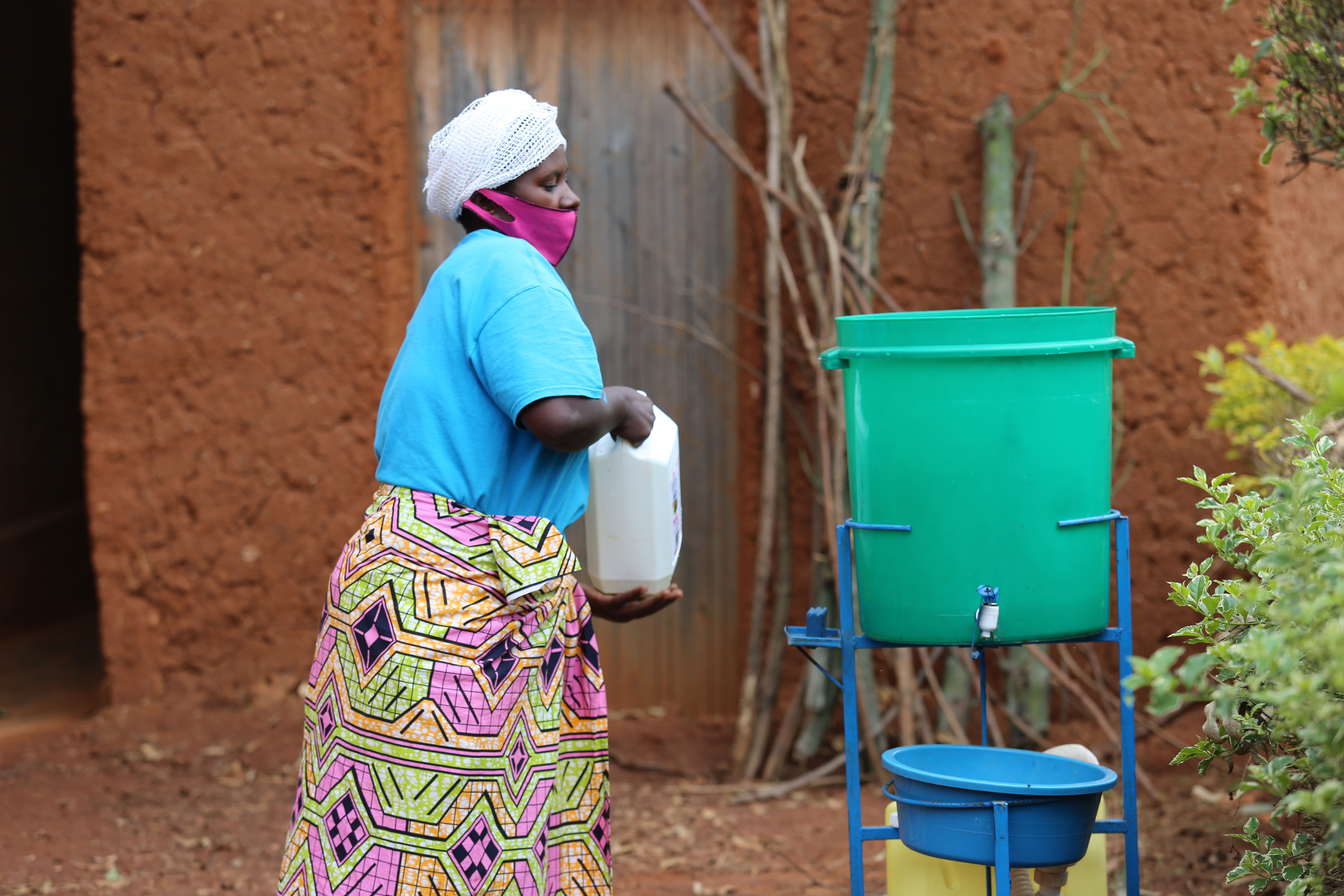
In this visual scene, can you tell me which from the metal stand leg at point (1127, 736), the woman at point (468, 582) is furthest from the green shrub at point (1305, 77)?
the woman at point (468, 582)

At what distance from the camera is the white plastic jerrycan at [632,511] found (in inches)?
97.4

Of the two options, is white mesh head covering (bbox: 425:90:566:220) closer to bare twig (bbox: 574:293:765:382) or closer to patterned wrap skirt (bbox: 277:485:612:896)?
patterned wrap skirt (bbox: 277:485:612:896)

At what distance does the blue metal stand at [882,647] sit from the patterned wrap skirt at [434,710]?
50 centimetres

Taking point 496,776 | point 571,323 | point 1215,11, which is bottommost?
point 496,776

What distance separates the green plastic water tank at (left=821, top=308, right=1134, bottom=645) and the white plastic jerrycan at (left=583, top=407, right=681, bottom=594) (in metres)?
0.43

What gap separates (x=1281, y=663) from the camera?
153 cm

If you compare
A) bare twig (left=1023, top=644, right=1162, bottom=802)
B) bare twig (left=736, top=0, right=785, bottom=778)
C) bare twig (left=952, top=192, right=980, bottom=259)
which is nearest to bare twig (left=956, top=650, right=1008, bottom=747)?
bare twig (left=1023, top=644, right=1162, bottom=802)

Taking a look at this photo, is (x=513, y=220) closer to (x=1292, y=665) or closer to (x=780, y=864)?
(x=1292, y=665)

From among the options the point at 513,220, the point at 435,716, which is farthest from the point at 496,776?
the point at 513,220

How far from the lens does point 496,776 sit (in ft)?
7.19

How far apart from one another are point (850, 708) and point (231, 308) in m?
2.92

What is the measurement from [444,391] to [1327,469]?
1.43 metres

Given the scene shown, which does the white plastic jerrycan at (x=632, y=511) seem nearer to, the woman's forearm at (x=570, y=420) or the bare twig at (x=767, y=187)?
the woman's forearm at (x=570, y=420)

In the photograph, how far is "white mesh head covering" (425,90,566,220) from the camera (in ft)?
7.48
